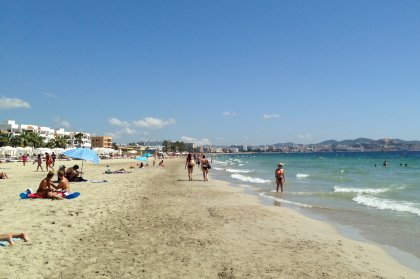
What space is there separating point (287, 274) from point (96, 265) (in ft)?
9.35

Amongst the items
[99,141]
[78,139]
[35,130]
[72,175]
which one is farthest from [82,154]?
[99,141]

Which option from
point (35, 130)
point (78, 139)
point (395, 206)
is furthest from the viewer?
point (78, 139)

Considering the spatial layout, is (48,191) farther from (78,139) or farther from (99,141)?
(99,141)

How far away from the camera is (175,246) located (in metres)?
6.66

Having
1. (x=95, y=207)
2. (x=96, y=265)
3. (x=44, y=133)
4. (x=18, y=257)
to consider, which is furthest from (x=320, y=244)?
(x=44, y=133)

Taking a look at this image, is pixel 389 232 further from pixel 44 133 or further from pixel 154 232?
pixel 44 133

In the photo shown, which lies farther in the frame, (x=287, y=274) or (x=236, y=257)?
(x=236, y=257)

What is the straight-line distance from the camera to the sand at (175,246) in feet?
17.5

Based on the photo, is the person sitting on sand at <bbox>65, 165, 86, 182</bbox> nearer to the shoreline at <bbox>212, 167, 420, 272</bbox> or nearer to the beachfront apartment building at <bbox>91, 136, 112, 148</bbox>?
the shoreline at <bbox>212, 167, 420, 272</bbox>

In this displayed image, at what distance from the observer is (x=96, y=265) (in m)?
5.44

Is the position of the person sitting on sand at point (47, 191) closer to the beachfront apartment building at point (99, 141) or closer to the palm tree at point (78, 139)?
the palm tree at point (78, 139)

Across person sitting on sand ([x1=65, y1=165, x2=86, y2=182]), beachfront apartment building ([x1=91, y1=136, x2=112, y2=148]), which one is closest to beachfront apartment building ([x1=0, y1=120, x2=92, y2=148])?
beachfront apartment building ([x1=91, y1=136, x2=112, y2=148])

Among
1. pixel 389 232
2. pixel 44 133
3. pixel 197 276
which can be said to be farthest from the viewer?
pixel 44 133

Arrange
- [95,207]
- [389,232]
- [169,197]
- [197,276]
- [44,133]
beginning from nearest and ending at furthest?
1. [197,276]
2. [389,232]
3. [95,207]
4. [169,197]
5. [44,133]
